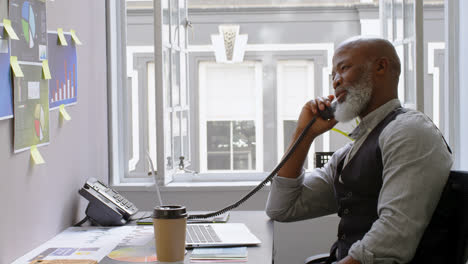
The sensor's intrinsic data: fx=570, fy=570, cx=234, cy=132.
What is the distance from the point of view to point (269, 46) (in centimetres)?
475

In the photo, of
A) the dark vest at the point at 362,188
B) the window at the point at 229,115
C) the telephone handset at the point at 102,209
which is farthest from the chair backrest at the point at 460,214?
the window at the point at 229,115

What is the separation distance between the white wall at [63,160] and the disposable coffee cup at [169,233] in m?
0.49

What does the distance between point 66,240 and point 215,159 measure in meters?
3.72

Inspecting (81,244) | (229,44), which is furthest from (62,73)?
(229,44)

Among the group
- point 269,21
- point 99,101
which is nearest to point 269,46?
point 269,21

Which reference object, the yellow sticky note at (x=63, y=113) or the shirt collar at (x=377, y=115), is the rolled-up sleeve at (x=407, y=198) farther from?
the yellow sticky note at (x=63, y=113)

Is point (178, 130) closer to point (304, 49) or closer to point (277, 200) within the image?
point (277, 200)

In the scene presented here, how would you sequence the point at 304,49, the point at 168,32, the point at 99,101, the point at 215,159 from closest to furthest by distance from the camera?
1. the point at 99,101
2. the point at 168,32
3. the point at 304,49
4. the point at 215,159

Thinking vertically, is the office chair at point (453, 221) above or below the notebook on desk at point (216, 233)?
above

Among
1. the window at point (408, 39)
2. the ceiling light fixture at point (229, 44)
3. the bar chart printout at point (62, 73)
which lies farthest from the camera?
the ceiling light fixture at point (229, 44)

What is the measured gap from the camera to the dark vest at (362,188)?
1.76 metres

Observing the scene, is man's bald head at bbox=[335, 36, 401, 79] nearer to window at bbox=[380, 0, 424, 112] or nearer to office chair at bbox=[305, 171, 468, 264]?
office chair at bbox=[305, 171, 468, 264]

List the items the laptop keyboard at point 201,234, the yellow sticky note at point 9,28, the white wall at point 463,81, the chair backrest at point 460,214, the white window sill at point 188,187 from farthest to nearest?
the white window sill at point 188,187 < the white wall at point 463,81 < the laptop keyboard at point 201,234 < the yellow sticky note at point 9,28 < the chair backrest at point 460,214

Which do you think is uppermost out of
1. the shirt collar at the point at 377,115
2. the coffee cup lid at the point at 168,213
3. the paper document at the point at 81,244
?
the shirt collar at the point at 377,115
